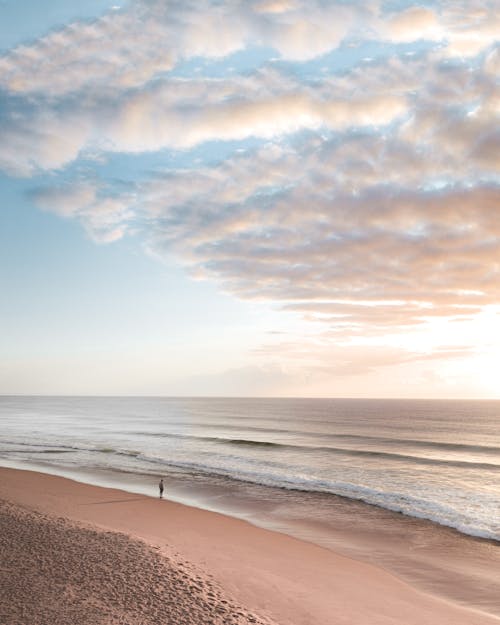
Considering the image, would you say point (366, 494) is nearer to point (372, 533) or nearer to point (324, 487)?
point (324, 487)

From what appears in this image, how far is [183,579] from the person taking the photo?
47.3ft

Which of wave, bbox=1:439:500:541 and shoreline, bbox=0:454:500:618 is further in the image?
wave, bbox=1:439:500:541

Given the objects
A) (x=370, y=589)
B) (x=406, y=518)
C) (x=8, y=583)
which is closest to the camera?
(x=8, y=583)

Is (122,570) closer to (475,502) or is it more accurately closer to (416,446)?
(475,502)

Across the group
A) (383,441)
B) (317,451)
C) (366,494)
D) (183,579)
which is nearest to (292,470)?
(366,494)

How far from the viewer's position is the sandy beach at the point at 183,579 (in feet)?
39.6

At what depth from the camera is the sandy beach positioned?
39.6 ft

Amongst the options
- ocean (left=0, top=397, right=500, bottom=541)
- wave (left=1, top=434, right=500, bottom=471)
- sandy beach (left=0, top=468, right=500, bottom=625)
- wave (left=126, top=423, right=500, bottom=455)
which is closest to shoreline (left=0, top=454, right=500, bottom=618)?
ocean (left=0, top=397, right=500, bottom=541)

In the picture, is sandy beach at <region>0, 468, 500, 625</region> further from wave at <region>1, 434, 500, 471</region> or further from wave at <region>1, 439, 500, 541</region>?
wave at <region>1, 434, 500, 471</region>

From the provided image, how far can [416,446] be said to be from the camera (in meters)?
60.3

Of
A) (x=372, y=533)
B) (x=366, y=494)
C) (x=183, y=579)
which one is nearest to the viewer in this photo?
(x=183, y=579)

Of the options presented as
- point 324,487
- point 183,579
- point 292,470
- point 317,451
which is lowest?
point 317,451

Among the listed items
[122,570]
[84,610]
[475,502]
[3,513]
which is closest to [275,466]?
[475,502]

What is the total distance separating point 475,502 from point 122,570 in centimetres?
2373
